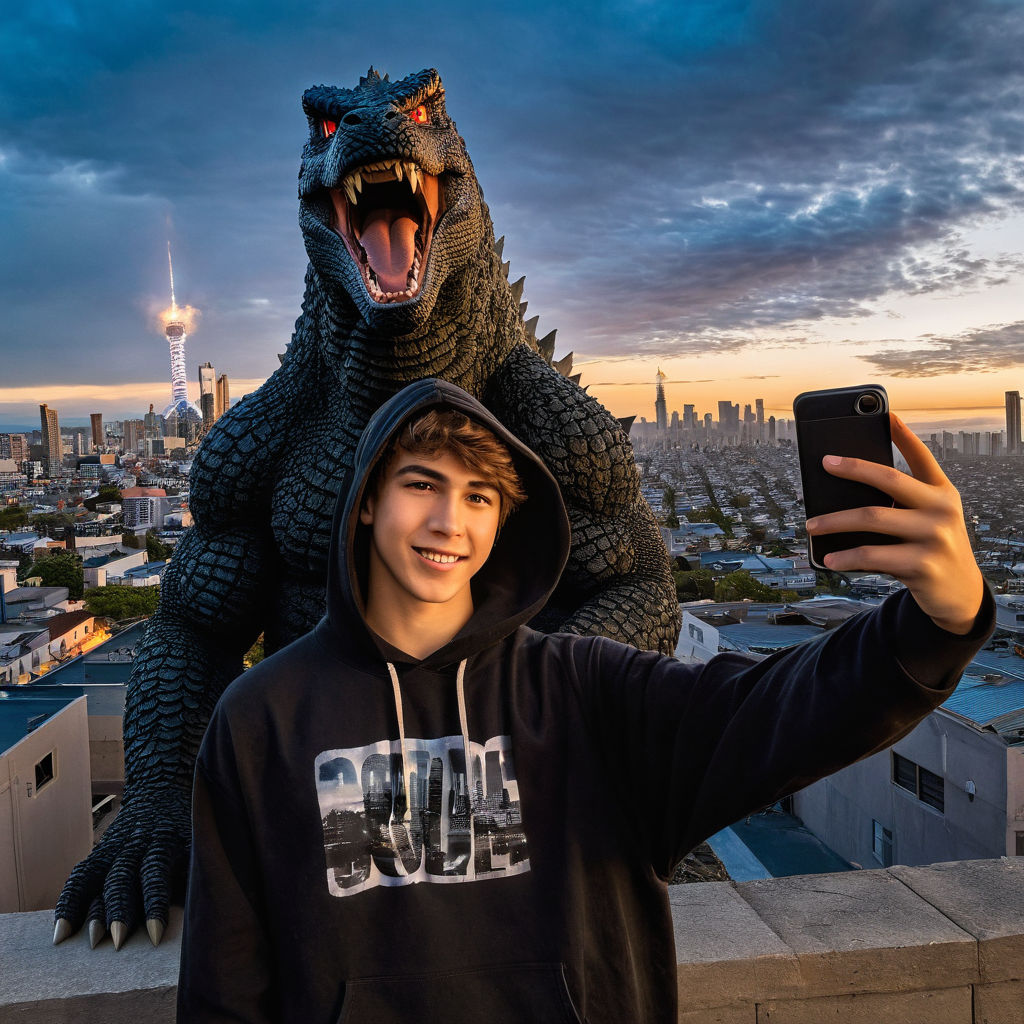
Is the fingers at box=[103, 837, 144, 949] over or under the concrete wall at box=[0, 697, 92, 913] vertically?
over

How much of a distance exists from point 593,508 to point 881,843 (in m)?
7.83

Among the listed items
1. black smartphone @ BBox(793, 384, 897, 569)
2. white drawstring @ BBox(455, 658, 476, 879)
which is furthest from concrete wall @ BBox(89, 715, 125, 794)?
black smartphone @ BBox(793, 384, 897, 569)

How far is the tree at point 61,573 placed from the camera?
112 ft

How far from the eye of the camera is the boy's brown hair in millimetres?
1431

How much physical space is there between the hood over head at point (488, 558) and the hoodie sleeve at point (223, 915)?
319 millimetres

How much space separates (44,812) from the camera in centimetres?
726

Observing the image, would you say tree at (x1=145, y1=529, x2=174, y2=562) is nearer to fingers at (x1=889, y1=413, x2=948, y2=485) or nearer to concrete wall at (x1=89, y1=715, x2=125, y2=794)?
concrete wall at (x1=89, y1=715, x2=125, y2=794)

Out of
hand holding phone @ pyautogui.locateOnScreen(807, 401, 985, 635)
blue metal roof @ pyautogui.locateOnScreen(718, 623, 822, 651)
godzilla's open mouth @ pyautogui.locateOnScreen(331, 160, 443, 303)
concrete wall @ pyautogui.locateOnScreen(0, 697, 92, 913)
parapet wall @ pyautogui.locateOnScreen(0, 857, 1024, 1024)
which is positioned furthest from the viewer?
blue metal roof @ pyautogui.locateOnScreen(718, 623, 822, 651)

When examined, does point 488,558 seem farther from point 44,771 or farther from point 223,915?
point 44,771

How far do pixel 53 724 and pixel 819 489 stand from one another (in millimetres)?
8004

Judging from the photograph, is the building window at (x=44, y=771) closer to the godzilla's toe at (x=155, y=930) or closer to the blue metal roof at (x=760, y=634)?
the godzilla's toe at (x=155, y=930)

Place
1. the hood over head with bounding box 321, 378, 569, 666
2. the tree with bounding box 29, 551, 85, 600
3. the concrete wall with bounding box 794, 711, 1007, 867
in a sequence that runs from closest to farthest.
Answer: the hood over head with bounding box 321, 378, 569, 666
the concrete wall with bounding box 794, 711, 1007, 867
the tree with bounding box 29, 551, 85, 600

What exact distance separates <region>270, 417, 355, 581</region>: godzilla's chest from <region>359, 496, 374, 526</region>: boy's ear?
1.21 meters

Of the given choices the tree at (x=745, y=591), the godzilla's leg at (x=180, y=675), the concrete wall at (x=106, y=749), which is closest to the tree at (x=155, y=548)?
the tree at (x=745, y=591)
